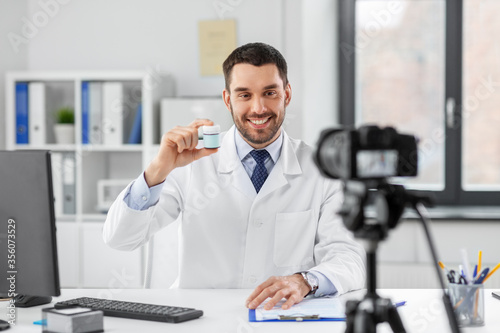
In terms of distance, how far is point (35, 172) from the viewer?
1460mm

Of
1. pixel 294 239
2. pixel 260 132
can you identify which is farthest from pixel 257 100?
pixel 294 239

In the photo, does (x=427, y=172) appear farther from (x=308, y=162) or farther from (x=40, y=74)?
(x=40, y=74)

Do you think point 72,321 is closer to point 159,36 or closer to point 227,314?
point 227,314

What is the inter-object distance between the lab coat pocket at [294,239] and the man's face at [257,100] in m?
0.27

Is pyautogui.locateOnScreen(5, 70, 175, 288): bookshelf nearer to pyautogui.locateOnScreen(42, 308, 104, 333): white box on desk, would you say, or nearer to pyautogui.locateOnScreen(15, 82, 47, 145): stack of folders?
pyautogui.locateOnScreen(15, 82, 47, 145): stack of folders

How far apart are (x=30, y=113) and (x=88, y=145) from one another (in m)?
0.36

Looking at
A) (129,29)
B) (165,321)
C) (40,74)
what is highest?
(129,29)

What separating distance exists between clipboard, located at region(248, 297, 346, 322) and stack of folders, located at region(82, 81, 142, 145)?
1969 millimetres

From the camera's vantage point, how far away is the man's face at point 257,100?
6.84 feet

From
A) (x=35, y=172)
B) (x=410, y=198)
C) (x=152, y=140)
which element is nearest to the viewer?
(x=410, y=198)

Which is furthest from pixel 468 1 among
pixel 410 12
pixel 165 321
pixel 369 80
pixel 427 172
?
pixel 165 321

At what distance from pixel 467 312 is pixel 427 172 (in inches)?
89.9

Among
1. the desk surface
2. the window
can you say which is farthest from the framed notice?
the desk surface

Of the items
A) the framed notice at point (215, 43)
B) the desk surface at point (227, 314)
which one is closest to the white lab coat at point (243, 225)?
the desk surface at point (227, 314)
